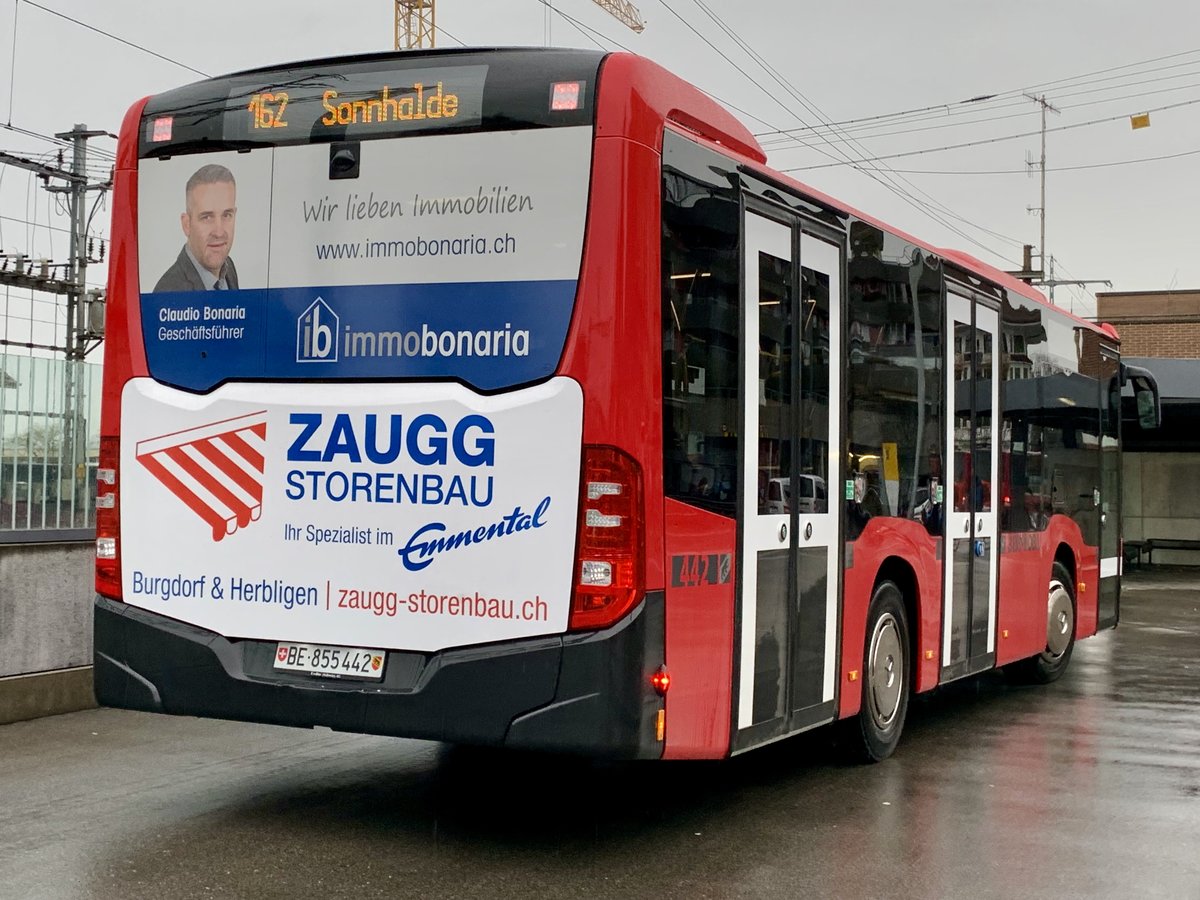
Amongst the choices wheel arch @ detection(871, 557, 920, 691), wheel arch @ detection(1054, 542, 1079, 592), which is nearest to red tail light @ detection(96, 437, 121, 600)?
wheel arch @ detection(871, 557, 920, 691)

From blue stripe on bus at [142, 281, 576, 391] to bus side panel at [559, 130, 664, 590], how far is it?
4.9 inches

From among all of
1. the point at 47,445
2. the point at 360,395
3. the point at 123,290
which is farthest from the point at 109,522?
the point at 47,445

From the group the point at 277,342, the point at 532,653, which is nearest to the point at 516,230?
the point at 277,342

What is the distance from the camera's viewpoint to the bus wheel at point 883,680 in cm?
816

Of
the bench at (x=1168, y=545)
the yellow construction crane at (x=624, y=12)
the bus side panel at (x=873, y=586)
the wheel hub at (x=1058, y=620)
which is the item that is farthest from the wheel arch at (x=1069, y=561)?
the yellow construction crane at (x=624, y=12)

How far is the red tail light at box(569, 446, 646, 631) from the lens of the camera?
5.70 m

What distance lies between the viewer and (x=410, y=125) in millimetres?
6191

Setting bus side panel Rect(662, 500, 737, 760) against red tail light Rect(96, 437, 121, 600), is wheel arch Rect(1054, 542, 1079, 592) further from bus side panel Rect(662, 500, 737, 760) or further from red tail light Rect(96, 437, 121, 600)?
red tail light Rect(96, 437, 121, 600)

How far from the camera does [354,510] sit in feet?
20.3

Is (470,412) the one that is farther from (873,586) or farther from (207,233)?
(873,586)

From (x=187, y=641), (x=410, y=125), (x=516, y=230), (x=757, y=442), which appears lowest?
(x=187, y=641)

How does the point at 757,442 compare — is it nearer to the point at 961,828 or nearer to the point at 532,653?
the point at 532,653

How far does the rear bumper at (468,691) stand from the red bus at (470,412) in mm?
12

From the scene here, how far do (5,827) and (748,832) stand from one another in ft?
10.9
